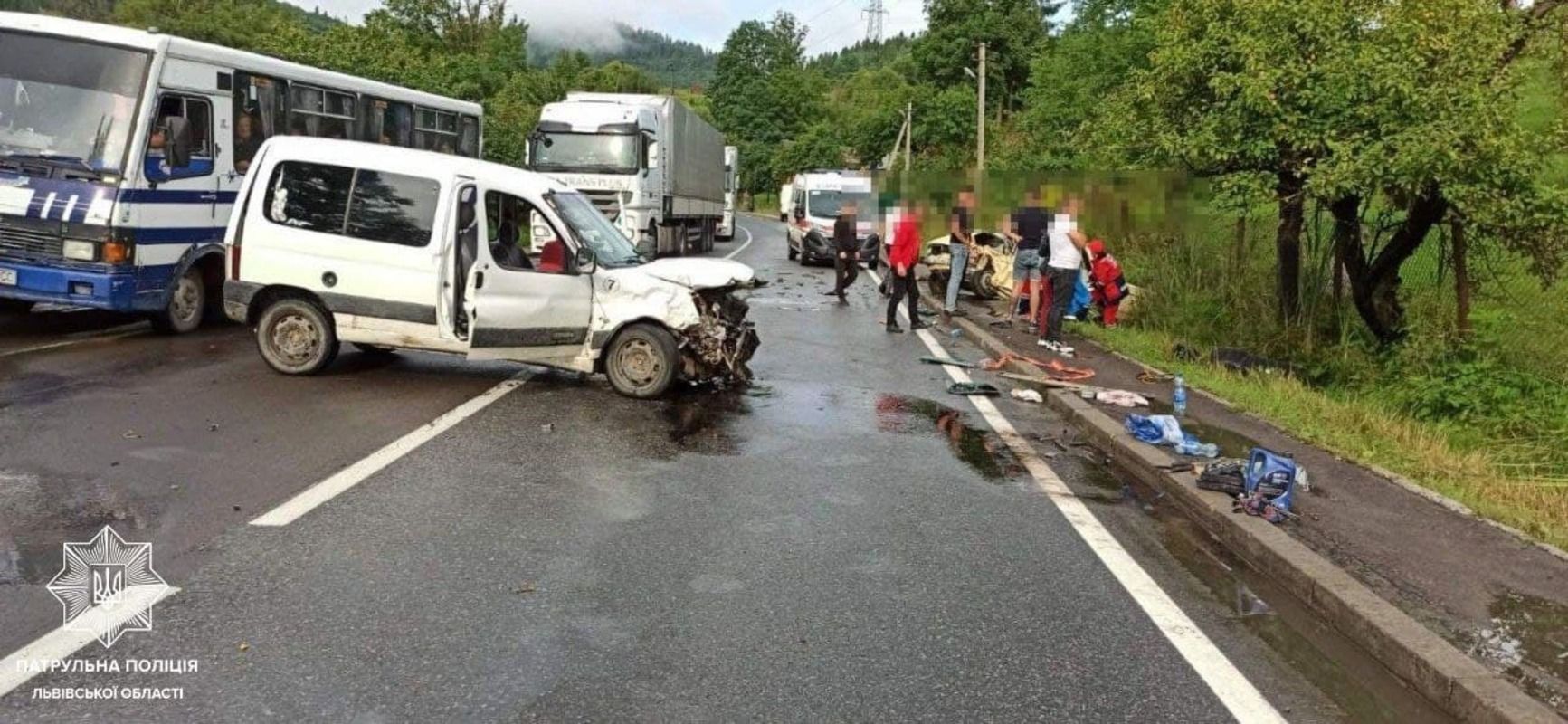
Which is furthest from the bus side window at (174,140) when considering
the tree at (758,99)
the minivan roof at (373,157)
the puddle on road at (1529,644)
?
the tree at (758,99)

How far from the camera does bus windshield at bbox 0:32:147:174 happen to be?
418 inches

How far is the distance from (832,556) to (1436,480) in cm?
456

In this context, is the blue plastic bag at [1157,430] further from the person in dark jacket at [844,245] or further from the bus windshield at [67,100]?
the person in dark jacket at [844,245]

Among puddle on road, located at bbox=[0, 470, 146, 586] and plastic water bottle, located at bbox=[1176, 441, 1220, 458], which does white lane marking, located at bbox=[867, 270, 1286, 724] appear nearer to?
plastic water bottle, located at bbox=[1176, 441, 1220, 458]

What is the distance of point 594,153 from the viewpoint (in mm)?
22578

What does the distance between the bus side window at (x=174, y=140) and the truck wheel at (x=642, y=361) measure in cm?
534

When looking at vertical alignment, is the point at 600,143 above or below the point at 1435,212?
above

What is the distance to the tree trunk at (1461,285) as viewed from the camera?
11.1 meters

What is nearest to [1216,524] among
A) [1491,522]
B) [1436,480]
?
[1491,522]

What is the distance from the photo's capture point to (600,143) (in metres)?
22.6

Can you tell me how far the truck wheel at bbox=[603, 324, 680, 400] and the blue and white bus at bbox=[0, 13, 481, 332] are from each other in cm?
516

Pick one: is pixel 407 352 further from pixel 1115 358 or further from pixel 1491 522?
pixel 1491 522

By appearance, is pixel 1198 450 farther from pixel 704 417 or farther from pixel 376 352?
pixel 376 352

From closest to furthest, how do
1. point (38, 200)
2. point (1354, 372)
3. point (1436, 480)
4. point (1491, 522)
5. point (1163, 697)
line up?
point (1163, 697)
point (1491, 522)
point (1436, 480)
point (38, 200)
point (1354, 372)
